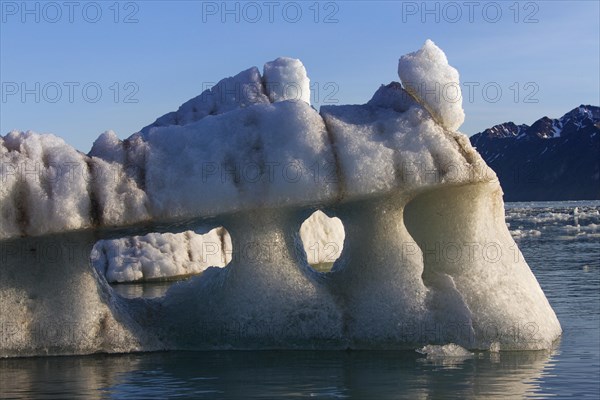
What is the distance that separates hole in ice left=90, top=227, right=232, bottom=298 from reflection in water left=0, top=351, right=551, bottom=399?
33.3 ft

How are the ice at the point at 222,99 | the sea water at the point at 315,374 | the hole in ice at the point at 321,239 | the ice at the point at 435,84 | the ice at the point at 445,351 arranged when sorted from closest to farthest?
the sea water at the point at 315,374 < the ice at the point at 445,351 < the ice at the point at 435,84 < the ice at the point at 222,99 < the hole in ice at the point at 321,239

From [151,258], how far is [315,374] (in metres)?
12.4

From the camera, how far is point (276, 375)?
8430 mm

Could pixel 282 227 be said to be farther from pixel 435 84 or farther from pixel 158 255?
pixel 158 255

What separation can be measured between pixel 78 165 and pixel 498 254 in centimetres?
445

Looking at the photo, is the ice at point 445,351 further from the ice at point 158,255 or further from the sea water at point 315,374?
the ice at point 158,255

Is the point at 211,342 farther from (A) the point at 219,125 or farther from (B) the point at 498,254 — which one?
(B) the point at 498,254

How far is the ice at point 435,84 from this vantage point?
10.1 m

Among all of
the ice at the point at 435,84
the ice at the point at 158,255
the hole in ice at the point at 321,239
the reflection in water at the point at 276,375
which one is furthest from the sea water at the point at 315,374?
the hole in ice at the point at 321,239

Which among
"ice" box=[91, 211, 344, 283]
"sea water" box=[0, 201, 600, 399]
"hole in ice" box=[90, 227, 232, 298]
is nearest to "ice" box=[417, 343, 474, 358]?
"sea water" box=[0, 201, 600, 399]

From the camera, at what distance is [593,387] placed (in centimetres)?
776

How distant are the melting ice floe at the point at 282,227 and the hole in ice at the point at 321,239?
1296 cm

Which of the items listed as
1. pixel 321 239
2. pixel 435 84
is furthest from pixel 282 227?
pixel 321 239

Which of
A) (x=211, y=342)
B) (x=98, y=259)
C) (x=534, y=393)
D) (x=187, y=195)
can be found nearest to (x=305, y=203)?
(x=187, y=195)
